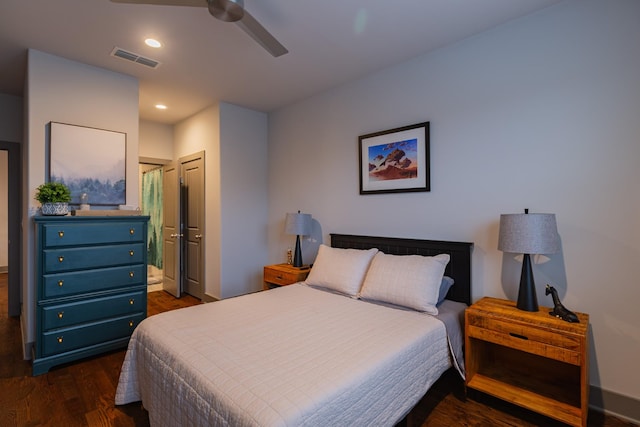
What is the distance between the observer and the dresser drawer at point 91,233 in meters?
2.46

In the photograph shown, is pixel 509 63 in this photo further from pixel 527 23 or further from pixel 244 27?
pixel 244 27

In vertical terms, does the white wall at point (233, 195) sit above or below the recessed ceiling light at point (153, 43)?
below

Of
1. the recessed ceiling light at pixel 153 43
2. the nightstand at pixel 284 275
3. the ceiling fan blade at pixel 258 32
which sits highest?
the recessed ceiling light at pixel 153 43

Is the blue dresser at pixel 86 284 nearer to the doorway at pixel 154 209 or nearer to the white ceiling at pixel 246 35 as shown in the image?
the white ceiling at pixel 246 35

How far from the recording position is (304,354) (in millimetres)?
1539

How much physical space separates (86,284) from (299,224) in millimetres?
A: 2071

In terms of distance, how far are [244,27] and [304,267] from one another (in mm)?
2553

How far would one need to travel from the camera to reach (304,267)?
12.1 ft

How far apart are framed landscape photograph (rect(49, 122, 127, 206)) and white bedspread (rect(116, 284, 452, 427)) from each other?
1686 mm

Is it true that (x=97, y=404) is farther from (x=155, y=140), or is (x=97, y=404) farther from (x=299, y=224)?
(x=155, y=140)

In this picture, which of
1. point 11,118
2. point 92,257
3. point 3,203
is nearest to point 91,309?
point 92,257

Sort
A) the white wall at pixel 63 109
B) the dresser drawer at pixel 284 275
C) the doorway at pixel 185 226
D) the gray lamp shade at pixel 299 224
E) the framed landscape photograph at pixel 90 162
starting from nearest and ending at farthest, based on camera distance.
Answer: the white wall at pixel 63 109 → the framed landscape photograph at pixel 90 162 → the dresser drawer at pixel 284 275 → the gray lamp shade at pixel 299 224 → the doorway at pixel 185 226

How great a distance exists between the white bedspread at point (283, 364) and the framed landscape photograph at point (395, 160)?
4.06ft

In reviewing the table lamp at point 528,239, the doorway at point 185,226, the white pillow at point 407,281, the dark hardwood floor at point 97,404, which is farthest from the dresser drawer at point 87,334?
the table lamp at point 528,239
